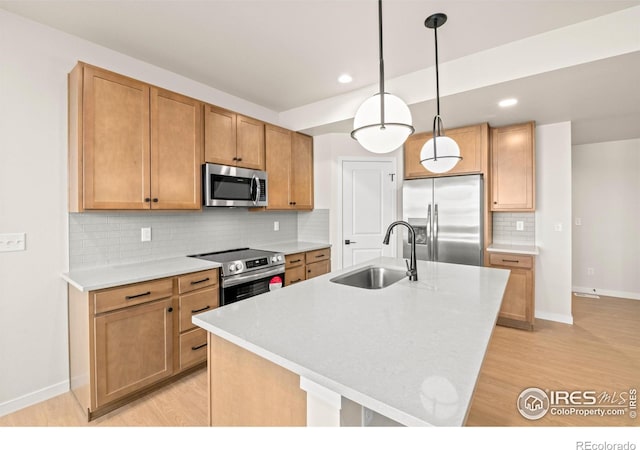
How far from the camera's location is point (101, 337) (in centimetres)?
198

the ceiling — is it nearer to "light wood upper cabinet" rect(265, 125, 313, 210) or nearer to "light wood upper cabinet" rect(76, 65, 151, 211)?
"light wood upper cabinet" rect(76, 65, 151, 211)

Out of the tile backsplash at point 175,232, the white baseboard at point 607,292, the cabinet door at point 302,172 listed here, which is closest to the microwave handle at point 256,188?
the tile backsplash at point 175,232

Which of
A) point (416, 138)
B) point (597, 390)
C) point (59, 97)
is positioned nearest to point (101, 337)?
point (59, 97)

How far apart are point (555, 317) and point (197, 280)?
4042mm

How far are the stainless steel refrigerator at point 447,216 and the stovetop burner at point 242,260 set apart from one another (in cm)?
185

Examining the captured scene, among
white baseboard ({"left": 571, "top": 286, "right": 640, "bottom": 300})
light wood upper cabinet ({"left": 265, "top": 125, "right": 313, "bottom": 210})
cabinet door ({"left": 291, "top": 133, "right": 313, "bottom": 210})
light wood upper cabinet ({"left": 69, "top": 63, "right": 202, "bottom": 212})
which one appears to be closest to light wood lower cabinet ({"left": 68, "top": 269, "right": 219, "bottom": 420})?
light wood upper cabinet ({"left": 69, "top": 63, "right": 202, "bottom": 212})

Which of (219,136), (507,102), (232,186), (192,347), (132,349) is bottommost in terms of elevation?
(192,347)

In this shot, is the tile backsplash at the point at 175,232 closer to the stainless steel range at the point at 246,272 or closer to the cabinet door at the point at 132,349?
the stainless steel range at the point at 246,272

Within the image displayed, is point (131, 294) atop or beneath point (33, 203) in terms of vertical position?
beneath

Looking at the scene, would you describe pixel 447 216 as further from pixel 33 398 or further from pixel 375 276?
pixel 33 398

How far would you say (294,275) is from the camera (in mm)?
3436

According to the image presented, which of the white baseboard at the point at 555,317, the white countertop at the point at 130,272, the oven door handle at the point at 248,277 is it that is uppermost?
the white countertop at the point at 130,272

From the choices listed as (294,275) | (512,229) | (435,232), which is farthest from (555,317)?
(294,275)

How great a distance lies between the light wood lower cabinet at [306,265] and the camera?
3359mm
